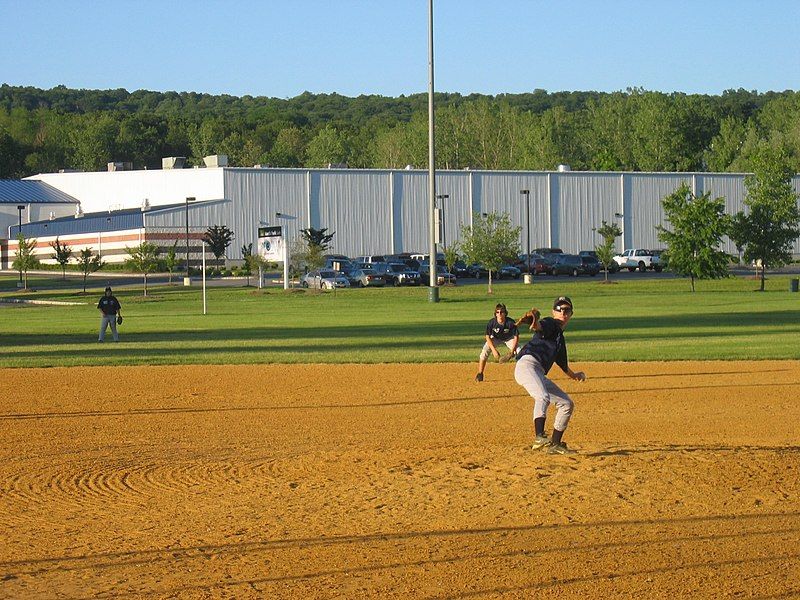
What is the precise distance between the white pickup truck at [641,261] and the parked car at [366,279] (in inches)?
1124

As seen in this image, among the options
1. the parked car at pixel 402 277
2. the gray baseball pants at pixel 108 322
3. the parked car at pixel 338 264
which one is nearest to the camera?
the gray baseball pants at pixel 108 322

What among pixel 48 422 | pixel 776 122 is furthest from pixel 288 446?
pixel 776 122

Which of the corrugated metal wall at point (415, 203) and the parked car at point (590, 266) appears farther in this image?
the corrugated metal wall at point (415, 203)

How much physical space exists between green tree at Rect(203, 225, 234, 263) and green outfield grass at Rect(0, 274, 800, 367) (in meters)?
27.4

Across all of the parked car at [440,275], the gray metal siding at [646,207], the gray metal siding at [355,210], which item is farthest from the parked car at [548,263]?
the gray metal siding at [646,207]

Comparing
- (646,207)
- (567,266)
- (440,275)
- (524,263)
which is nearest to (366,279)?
(440,275)

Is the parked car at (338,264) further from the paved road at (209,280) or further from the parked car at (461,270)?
the parked car at (461,270)

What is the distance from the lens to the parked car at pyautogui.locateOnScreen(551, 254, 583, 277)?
90438 mm

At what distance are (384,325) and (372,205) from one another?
64.5m

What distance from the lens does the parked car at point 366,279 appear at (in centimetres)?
7794

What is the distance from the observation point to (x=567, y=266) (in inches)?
3561

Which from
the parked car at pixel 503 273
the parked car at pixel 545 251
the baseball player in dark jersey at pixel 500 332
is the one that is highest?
the parked car at pixel 545 251

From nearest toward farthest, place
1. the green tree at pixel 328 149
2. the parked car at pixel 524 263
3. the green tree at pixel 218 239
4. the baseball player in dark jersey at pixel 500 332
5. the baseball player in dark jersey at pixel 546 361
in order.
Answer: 1. the baseball player in dark jersey at pixel 546 361
2. the baseball player in dark jersey at pixel 500 332
3. the parked car at pixel 524 263
4. the green tree at pixel 218 239
5. the green tree at pixel 328 149

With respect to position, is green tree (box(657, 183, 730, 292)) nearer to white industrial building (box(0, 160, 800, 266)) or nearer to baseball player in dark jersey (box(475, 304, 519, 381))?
white industrial building (box(0, 160, 800, 266))
